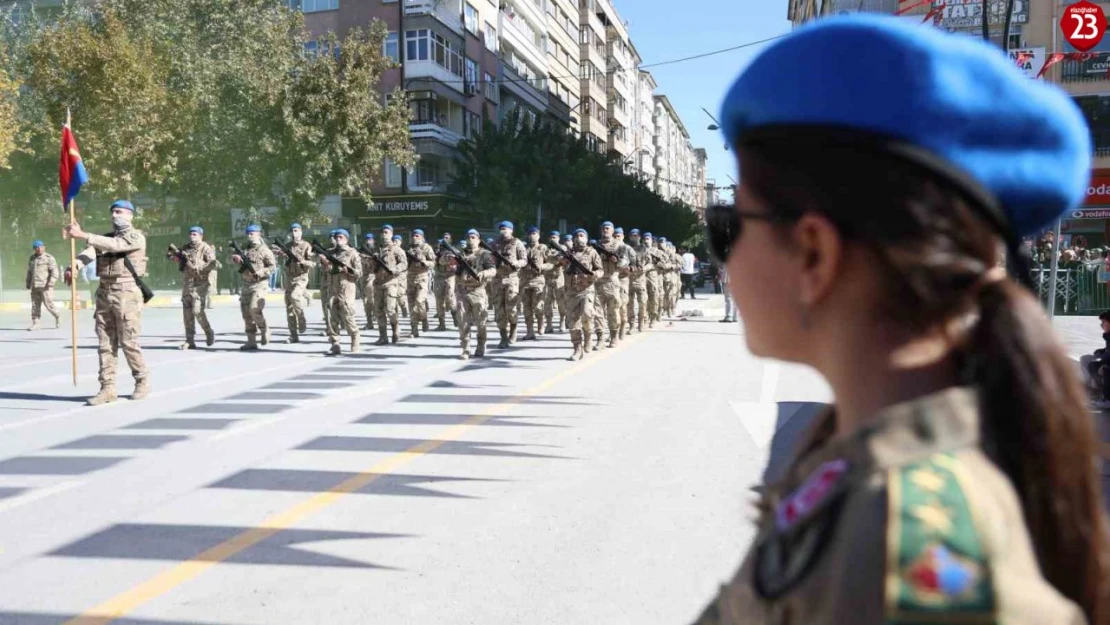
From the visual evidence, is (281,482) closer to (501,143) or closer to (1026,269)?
(1026,269)

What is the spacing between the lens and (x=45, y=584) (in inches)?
178

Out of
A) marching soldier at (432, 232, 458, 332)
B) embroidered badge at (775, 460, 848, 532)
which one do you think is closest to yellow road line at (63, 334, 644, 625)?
Answer: embroidered badge at (775, 460, 848, 532)

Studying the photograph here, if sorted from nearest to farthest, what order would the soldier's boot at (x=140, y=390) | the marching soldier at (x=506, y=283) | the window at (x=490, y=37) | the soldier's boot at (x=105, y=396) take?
the soldier's boot at (x=105, y=396)
the soldier's boot at (x=140, y=390)
the marching soldier at (x=506, y=283)
the window at (x=490, y=37)

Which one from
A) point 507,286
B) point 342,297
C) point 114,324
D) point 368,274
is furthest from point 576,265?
point 114,324

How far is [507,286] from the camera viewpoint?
17031 mm

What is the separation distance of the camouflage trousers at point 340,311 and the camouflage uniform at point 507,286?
2.27 meters

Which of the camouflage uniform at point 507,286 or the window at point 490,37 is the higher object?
the window at point 490,37

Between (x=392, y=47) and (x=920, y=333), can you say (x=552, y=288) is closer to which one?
(x=920, y=333)

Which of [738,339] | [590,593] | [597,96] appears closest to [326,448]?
[590,593]

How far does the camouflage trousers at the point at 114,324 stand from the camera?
1041cm

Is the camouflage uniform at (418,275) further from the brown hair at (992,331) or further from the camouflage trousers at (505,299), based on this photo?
the brown hair at (992,331)

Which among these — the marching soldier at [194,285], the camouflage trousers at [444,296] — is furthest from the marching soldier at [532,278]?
the marching soldier at [194,285]

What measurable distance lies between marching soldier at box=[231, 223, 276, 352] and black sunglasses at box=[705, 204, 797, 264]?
15873 mm

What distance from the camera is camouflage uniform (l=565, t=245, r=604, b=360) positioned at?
1505 centimetres
